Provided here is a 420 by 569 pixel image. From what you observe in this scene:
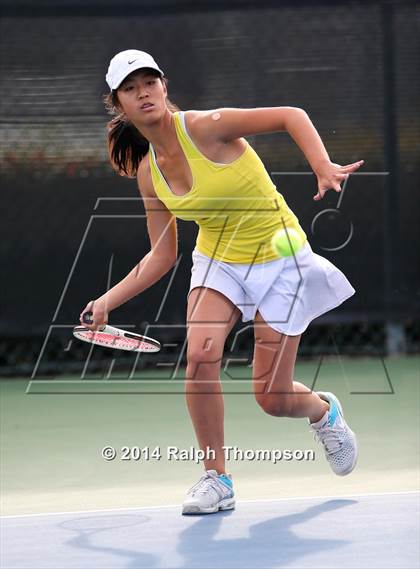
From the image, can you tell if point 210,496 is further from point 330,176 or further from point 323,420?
point 330,176

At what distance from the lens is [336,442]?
354 cm

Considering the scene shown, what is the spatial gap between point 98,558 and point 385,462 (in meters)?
1.37

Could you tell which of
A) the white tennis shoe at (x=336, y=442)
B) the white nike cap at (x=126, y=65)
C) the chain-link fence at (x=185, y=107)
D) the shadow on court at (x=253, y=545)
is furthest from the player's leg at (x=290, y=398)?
the chain-link fence at (x=185, y=107)

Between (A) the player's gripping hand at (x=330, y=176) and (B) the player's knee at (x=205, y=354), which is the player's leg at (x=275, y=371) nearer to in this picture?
(B) the player's knee at (x=205, y=354)

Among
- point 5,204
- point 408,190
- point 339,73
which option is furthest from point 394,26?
point 5,204

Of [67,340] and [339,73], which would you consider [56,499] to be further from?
[339,73]

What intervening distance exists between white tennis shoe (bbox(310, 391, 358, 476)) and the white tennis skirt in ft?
1.06

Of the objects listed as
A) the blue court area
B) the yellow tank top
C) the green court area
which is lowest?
the green court area

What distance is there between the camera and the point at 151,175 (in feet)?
11.2

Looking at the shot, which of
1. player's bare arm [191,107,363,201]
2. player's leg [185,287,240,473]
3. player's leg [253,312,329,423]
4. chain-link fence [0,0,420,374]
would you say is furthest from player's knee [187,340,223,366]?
chain-link fence [0,0,420,374]

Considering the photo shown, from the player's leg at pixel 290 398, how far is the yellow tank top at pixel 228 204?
193 mm

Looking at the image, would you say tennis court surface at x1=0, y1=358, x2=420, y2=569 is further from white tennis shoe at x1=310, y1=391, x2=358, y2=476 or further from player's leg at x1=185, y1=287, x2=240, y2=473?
player's leg at x1=185, y1=287, x2=240, y2=473

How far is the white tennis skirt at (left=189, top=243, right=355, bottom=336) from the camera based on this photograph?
3.35 metres

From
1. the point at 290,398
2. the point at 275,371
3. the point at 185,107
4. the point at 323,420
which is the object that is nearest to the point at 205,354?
the point at 275,371
